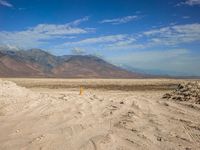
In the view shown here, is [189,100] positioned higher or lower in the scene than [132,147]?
higher

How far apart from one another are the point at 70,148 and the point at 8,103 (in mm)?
5688

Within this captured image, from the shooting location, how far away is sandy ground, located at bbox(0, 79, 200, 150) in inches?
218

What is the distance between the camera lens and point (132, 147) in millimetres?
5309

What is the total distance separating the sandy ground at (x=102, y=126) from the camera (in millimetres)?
5543

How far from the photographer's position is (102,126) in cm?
684

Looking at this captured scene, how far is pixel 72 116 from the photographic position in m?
8.04

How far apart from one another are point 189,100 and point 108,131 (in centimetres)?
335

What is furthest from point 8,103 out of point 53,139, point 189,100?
point 189,100

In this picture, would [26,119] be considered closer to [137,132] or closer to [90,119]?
[90,119]

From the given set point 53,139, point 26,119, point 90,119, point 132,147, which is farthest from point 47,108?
point 132,147

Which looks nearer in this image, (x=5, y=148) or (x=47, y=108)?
(x=5, y=148)

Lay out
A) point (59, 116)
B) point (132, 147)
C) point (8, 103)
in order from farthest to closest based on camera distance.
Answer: point (8, 103), point (59, 116), point (132, 147)

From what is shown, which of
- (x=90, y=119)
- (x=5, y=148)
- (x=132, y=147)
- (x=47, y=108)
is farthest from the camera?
(x=47, y=108)

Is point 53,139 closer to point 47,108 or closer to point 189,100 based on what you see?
point 47,108
